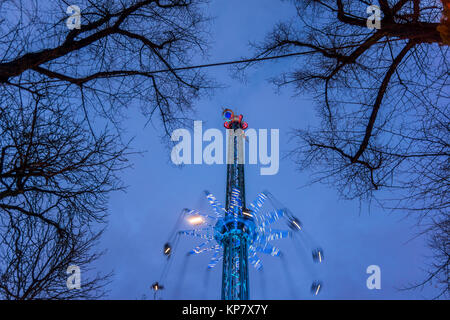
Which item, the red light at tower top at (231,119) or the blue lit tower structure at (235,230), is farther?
the red light at tower top at (231,119)

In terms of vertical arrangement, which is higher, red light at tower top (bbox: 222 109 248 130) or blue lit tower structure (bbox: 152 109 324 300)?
red light at tower top (bbox: 222 109 248 130)

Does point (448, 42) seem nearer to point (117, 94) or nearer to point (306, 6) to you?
point (306, 6)

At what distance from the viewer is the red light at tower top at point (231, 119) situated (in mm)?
18256

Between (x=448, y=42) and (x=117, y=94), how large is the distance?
3841mm

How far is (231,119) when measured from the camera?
63.0ft

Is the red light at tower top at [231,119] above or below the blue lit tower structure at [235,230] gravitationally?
above

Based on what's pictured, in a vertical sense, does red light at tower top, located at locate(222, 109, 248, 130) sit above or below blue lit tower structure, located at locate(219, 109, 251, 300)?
above

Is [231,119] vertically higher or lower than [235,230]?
higher

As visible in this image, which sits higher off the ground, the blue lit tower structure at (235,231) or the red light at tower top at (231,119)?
the red light at tower top at (231,119)

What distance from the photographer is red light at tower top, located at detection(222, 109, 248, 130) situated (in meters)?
18.3

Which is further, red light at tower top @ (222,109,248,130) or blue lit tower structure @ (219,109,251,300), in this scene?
red light at tower top @ (222,109,248,130)

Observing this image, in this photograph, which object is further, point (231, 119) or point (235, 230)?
point (231, 119)
